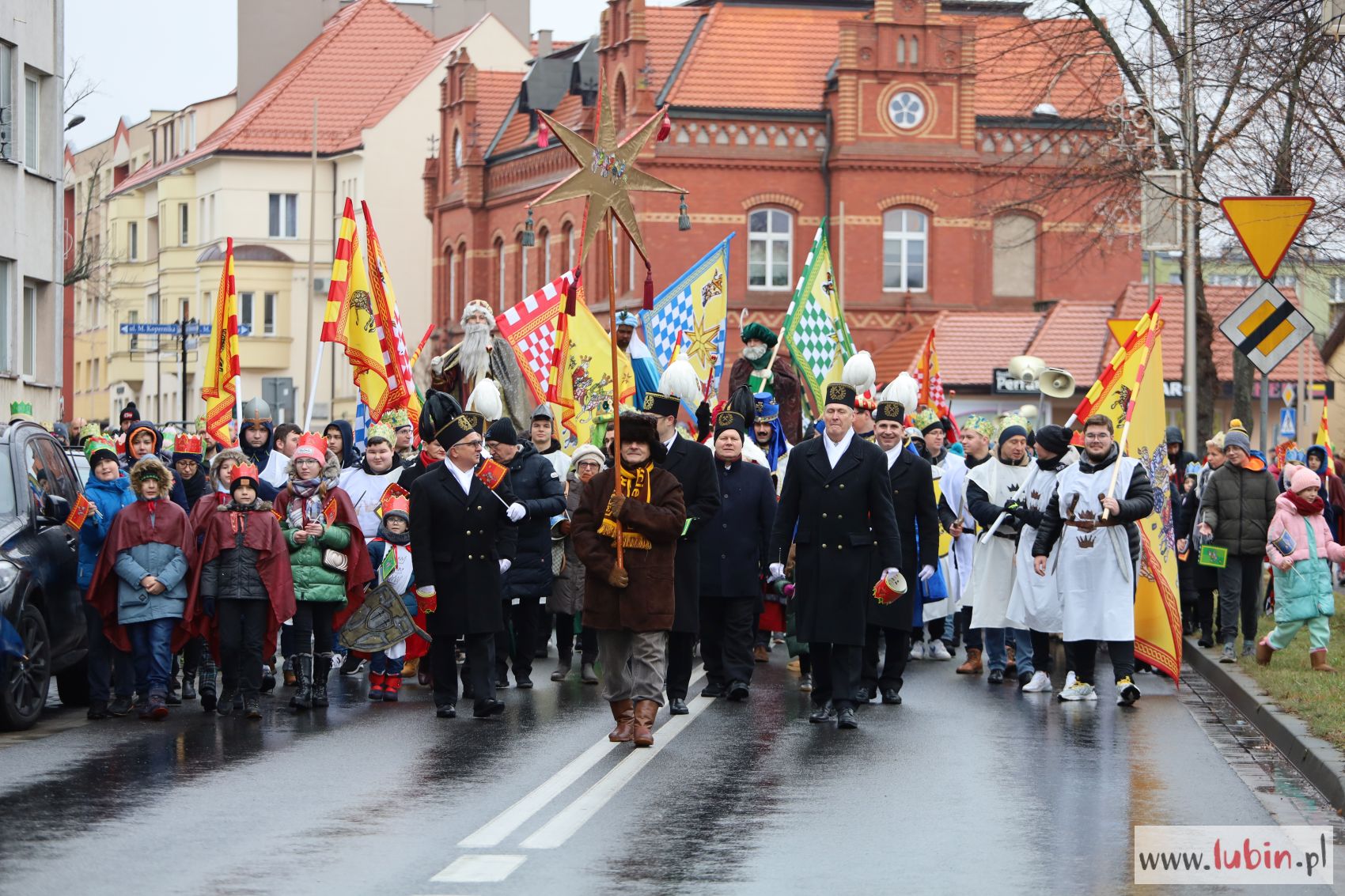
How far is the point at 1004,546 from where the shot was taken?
17297mm

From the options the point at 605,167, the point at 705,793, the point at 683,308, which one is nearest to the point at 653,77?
the point at 683,308

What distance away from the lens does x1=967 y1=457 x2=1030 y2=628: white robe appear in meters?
17.0

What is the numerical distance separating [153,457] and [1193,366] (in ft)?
59.9

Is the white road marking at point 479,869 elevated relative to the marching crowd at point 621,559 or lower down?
A: lower down

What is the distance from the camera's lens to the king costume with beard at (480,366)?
2011 cm

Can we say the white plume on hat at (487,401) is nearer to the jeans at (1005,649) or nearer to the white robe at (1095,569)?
the jeans at (1005,649)

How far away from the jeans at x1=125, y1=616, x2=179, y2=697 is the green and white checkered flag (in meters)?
11.0

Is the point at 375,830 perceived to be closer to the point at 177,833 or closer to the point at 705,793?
the point at 177,833

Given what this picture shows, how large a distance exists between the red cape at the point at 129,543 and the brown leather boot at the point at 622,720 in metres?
3.05

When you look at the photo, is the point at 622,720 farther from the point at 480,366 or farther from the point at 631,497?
the point at 480,366

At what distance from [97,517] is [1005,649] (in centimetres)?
672

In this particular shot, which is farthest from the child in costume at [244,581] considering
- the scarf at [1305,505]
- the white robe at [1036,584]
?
the scarf at [1305,505]

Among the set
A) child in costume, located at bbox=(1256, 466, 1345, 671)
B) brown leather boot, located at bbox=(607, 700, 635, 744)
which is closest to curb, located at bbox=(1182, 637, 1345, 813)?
child in costume, located at bbox=(1256, 466, 1345, 671)

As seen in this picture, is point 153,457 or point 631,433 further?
point 153,457
